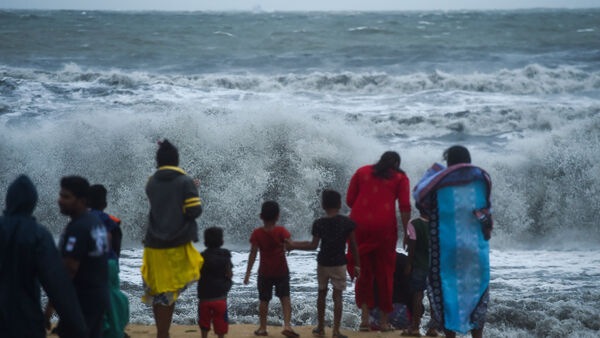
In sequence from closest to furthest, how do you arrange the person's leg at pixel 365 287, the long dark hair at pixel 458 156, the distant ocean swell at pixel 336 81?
1. the long dark hair at pixel 458 156
2. the person's leg at pixel 365 287
3. the distant ocean swell at pixel 336 81

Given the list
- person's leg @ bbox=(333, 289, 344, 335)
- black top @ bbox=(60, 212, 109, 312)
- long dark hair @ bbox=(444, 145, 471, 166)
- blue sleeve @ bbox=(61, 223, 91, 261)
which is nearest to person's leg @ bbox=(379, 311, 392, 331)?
person's leg @ bbox=(333, 289, 344, 335)

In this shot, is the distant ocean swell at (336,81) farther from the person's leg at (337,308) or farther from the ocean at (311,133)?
the person's leg at (337,308)

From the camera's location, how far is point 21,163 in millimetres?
13180

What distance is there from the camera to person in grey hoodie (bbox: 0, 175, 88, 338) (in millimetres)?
3992

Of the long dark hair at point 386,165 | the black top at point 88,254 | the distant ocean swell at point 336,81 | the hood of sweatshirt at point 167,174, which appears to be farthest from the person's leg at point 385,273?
the distant ocean swell at point 336,81

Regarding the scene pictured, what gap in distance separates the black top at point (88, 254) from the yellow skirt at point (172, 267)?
1002 millimetres

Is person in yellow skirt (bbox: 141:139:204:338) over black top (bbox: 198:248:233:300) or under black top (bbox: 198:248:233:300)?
over

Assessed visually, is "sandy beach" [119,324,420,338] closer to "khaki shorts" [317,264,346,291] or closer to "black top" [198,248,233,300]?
"khaki shorts" [317,264,346,291]

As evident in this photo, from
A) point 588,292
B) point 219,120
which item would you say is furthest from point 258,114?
point 588,292

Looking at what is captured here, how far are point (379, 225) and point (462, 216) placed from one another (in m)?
0.95

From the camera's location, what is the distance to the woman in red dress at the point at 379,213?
20.4 feet

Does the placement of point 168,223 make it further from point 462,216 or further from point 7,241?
point 462,216

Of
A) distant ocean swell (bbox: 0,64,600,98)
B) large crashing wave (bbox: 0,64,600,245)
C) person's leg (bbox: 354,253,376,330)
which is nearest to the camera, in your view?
person's leg (bbox: 354,253,376,330)

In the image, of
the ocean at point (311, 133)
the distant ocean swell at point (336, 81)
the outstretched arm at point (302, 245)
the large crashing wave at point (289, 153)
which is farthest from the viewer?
the distant ocean swell at point (336, 81)
